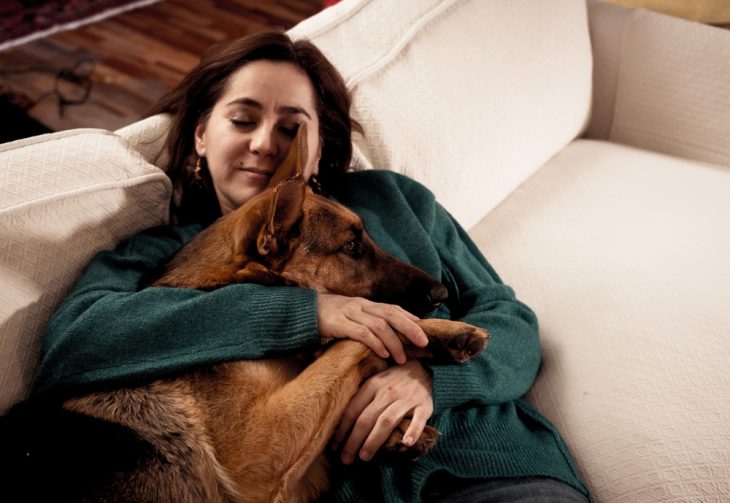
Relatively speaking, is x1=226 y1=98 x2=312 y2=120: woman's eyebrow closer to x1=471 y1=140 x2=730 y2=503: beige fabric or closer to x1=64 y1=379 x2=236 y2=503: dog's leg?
x1=64 y1=379 x2=236 y2=503: dog's leg

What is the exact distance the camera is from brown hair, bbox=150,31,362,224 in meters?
1.79

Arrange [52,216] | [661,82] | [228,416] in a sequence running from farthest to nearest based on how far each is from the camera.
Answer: [661,82] → [52,216] → [228,416]

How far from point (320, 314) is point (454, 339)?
0.31 metres

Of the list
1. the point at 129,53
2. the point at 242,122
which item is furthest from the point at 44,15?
the point at 242,122

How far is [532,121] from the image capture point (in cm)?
238

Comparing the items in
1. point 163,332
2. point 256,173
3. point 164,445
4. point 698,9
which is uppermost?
point 698,9

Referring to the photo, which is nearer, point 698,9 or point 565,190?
point 565,190

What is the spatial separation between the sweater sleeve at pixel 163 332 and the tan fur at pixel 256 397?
0.13 ft

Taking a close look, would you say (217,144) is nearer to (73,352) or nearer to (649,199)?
(73,352)

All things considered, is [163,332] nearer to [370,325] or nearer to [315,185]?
[370,325]

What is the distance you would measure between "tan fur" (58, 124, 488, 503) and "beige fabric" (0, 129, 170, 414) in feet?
0.69

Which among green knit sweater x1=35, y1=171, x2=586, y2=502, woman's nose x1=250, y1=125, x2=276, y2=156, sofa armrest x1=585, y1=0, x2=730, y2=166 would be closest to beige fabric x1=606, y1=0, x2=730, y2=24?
sofa armrest x1=585, y1=0, x2=730, y2=166

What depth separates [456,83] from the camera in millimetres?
2131

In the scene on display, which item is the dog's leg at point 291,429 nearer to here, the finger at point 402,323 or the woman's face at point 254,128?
the finger at point 402,323
